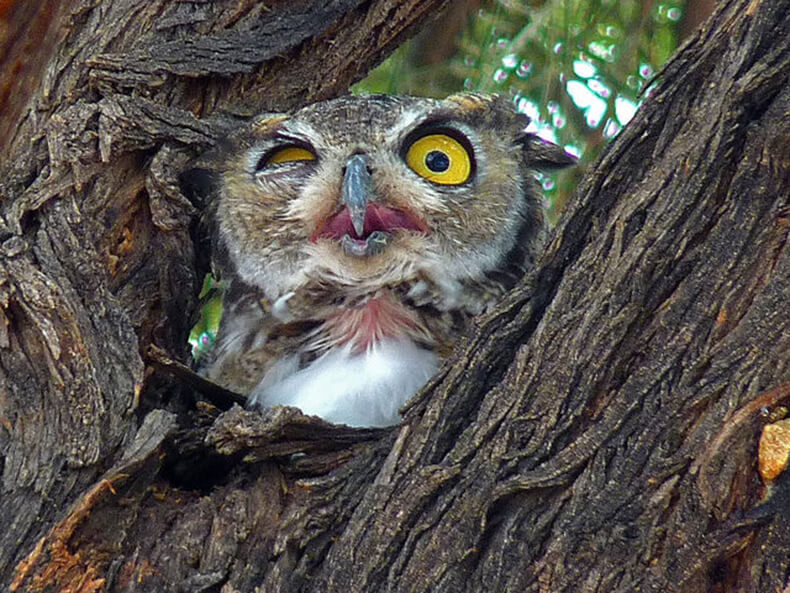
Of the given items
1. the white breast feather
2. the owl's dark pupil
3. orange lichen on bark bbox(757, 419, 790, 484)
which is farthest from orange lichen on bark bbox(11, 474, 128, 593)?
the owl's dark pupil

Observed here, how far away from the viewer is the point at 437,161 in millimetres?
2133

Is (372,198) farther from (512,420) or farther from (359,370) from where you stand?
(512,420)

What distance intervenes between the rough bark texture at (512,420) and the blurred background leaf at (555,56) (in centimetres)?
118

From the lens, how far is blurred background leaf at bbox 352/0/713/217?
105 inches

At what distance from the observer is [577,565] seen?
1250 mm

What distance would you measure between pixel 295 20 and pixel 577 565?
4.25ft

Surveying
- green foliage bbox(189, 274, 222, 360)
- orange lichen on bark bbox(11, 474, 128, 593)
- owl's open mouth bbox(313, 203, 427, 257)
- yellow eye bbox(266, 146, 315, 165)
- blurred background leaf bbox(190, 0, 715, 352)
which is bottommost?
orange lichen on bark bbox(11, 474, 128, 593)

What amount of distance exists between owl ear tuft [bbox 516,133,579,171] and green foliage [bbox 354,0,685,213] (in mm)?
280

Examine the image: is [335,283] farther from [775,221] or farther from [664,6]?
[664,6]

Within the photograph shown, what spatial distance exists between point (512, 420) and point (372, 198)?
2.39 ft

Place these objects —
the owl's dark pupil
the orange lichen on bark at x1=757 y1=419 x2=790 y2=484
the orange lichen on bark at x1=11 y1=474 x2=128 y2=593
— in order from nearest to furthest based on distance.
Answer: the orange lichen on bark at x1=757 y1=419 x2=790 y2=484
the orange lichen on bark at x1=11 y1=474 x2=128 y2=593
the owl's dark pupil

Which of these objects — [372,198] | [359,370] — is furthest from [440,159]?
[359,370]

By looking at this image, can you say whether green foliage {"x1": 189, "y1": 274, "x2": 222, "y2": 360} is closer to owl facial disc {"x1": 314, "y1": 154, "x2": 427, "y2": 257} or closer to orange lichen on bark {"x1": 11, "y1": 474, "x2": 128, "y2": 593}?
owl facial disc {"x1": 314, "y1": 154, "x2": 427, "y2": 257}

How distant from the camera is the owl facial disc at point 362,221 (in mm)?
1907
